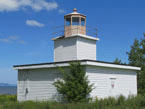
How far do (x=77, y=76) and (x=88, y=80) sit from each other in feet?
3.78

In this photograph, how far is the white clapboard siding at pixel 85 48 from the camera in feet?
64.2

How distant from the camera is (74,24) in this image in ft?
67.1

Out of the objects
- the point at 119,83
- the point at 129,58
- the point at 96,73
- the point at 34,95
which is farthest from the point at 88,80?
the point at 129,58

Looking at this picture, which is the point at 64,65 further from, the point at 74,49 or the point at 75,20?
the point at 75,20

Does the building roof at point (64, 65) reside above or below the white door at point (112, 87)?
above

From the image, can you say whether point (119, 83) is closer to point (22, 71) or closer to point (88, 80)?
point (88, 80)

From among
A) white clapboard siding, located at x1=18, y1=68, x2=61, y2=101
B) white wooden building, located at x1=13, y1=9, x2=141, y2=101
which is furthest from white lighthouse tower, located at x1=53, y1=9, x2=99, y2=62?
white clapboard siding, located at x1=18, y1=68, x2=61, y2=101

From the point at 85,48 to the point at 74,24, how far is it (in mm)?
2378

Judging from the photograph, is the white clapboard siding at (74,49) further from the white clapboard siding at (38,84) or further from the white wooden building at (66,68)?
the white clapboard siding at (38,84)

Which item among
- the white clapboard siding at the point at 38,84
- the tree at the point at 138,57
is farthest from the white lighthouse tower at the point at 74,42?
the tree at the point at 138,57

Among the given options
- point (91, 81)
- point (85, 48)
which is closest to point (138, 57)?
point (85, 48)

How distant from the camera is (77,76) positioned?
14422 millimetres

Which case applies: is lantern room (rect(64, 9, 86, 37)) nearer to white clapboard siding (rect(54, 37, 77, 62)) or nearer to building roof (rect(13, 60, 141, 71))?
white clapboard siding (rect(54, 37, 77, 62))

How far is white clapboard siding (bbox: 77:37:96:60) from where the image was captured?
19.6 meters
